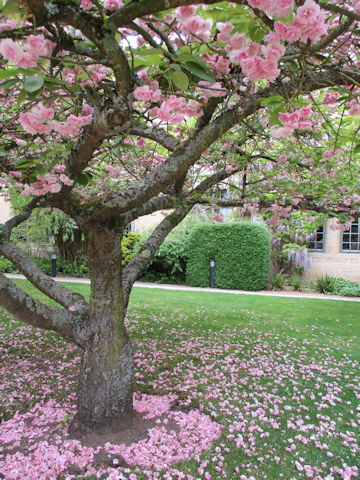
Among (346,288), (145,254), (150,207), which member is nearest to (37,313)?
(145,254)

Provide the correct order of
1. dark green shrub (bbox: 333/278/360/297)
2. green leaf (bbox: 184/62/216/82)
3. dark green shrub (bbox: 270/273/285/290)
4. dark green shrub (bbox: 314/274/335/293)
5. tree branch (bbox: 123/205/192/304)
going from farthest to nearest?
dark green shrub (bbox: 270/273/285/290)
dark green shrub (bbox: 314/274/335/293)
dark green shrub (bbox: 333/278/360/297)
tree branch (bbox: 123/205/192/304)
green leaf (bbox: 184/62/216/82)

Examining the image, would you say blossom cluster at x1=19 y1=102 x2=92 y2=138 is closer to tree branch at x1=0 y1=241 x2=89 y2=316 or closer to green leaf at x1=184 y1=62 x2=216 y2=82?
green leaf at x1=184 y1=62 x2=216 y2=82

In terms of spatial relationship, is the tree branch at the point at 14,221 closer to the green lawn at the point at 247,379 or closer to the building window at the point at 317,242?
the green lawn at the point at 247,379

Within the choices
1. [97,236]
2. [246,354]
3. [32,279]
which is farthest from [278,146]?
[32,279]

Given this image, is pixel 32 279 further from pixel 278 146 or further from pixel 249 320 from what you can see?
pixel 249 320

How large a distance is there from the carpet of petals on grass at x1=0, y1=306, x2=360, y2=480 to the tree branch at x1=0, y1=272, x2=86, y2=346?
807 millimetres

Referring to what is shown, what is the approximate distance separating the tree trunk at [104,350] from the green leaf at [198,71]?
1630mm

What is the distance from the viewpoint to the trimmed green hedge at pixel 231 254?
1068 centimetres

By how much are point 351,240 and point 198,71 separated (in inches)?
506

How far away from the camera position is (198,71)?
4.61 feet

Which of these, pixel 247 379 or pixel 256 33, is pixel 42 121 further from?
pixel 247 379

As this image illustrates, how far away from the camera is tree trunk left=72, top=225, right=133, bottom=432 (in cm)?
279

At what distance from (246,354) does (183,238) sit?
7.18 meters

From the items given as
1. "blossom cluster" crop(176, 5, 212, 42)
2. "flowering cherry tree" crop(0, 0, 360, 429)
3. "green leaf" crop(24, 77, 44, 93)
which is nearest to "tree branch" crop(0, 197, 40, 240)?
"flowering cherry tree" crop(0, 0, 360, 429)
